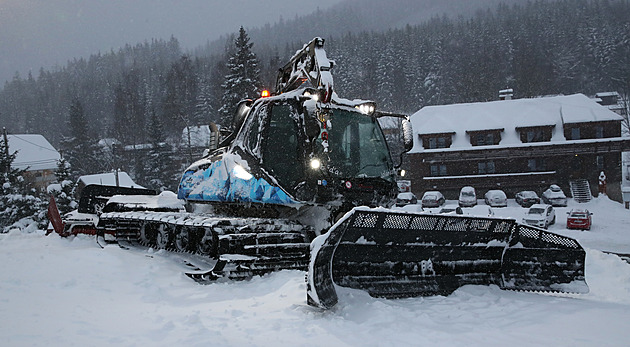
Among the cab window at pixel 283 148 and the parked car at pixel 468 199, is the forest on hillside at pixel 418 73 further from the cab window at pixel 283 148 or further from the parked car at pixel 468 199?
the cab window at pixel 283 148

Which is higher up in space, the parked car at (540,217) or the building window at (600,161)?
the building window at (600,161)

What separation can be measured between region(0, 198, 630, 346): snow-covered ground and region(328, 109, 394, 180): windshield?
177 centimetres

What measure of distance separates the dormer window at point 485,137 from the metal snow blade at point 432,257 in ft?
125

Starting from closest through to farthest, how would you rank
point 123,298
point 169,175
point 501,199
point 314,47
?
point 123,298
point 314,47
point 501,199
point 169,175

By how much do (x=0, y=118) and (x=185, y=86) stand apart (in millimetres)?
50606

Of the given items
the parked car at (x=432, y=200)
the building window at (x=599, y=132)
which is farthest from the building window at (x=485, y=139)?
the parked car at (x=432, y=200)

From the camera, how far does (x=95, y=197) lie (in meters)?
12.3

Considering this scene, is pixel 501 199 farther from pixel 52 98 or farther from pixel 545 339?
pixel 52 98

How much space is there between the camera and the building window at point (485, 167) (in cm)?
4156

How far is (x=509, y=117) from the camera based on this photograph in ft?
141

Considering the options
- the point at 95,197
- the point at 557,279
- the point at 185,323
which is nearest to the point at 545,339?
the point at 557,279

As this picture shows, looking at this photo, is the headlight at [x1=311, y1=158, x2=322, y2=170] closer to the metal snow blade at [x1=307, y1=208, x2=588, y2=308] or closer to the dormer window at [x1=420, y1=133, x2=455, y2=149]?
the metal snow blade at [x1=307, y1=208, x2=588, y2=308]

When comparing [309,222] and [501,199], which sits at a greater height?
[309,222]

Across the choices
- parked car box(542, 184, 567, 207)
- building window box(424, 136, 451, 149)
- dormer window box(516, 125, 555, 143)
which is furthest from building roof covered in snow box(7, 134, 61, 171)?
parked car box(542, 184, 567, 207)
